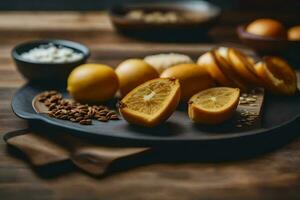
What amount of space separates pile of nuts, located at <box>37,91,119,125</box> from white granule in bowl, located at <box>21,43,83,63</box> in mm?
158

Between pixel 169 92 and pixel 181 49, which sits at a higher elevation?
pixel 169 92

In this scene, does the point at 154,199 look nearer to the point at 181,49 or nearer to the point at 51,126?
the point at 51,126

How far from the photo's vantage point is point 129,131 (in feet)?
3.31

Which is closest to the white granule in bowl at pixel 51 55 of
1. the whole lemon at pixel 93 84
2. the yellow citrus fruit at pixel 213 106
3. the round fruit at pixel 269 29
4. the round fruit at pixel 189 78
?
the whole lemon at pixel 93 84

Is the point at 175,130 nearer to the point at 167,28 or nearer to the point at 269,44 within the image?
the point at 269,44

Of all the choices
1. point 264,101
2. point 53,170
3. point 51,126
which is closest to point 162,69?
point 264,101

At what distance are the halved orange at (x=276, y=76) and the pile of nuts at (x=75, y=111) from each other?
1.15ft

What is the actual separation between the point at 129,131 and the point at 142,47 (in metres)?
0.68

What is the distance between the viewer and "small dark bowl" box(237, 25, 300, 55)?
1.49m

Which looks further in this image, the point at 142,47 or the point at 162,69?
the point at 142,47

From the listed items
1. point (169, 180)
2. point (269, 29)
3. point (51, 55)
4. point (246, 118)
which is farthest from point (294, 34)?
point (169, 180)

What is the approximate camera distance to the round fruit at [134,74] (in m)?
1.17

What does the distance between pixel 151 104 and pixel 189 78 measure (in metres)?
0.17

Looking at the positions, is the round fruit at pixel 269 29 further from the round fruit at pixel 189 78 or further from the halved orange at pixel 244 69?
the round fruit at pixel 189 78
